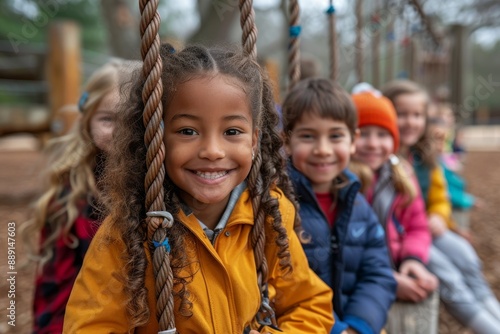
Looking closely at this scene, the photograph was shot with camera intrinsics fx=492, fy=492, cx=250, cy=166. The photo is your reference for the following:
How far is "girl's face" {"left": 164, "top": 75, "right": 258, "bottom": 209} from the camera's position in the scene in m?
1.29

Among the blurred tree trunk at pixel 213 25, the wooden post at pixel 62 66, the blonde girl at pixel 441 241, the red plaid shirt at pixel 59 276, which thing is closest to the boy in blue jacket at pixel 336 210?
the red plaid shirt at pixel 59 276

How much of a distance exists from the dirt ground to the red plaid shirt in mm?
149

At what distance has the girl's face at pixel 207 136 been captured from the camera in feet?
4.23

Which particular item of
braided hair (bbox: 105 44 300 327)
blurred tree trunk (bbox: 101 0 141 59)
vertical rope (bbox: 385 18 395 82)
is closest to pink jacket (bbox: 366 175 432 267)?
braided hair (bbox: 105 44 300 327)

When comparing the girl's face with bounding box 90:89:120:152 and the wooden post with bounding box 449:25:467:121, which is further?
the wooden post with bounding box 449:25:467:121

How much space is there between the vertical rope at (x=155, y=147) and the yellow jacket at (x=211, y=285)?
0.10 m

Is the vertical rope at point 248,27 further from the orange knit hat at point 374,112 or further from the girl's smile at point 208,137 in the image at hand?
the orange knit hat at point 374,112

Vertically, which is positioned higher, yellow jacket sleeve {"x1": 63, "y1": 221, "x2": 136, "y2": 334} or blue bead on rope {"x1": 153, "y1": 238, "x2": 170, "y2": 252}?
blue bead on rope {"x1": 153, "y1": 238, "x2": 170, "y2": 252}

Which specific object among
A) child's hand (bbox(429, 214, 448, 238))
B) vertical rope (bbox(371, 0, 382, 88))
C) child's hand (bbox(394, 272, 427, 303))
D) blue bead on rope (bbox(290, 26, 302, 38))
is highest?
vertical rope (bbox(371, 0, 382, 88))

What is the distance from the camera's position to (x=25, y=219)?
522cm

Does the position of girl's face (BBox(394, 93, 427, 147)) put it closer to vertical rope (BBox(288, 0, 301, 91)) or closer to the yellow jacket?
vertical rope (BBox(288, 0, 301, 91))

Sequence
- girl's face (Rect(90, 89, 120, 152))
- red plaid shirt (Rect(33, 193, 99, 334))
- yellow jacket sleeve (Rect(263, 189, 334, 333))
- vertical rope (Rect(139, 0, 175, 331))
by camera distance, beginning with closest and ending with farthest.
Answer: vertical rope (Rect(139, 0, 175, 331)) → yellow jacket sleeve (Rect(263, 189, 334, 333)) → red plaid shirt (Rect(33, 193, 99, 334)) → girl's face (Rect(90, 89, 120, 152))

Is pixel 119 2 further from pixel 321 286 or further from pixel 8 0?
pixel 8 0

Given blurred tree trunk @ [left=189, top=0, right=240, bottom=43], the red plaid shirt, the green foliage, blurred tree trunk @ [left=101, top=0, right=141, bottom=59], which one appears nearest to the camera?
the red plaid shirt
